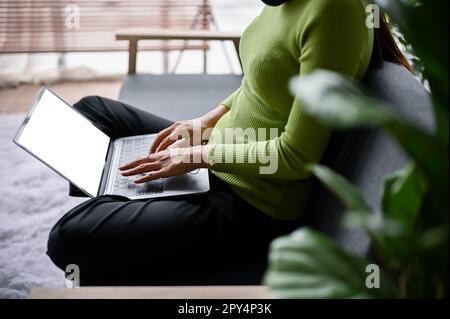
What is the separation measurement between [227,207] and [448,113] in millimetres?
665

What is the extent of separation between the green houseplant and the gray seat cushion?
1.14 metres

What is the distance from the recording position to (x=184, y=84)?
1866 mm

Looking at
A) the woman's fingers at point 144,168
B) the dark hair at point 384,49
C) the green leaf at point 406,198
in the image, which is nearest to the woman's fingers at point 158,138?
the woman's fingers at point 144,168

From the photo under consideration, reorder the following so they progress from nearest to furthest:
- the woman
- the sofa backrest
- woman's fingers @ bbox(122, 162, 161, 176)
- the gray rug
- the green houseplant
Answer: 1. the green houseplant
2. the sofa backrest
3. the woman
4. woman's fingers @ bbox(122, 162, 161, 176)
5. the gray rug

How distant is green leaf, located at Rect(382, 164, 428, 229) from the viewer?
1.79 feet

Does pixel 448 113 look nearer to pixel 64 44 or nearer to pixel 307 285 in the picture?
pixel 307 285

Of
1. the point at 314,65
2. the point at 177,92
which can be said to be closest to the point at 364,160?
the point at 314,65

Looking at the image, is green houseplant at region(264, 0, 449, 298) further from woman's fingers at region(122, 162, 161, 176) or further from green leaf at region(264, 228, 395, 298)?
woman's fingers at region(122, 162, 161, 176)

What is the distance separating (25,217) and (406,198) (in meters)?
1.46

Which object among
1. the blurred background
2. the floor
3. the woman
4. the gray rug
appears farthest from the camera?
the blurred background

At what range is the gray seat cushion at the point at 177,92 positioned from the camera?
1682mm

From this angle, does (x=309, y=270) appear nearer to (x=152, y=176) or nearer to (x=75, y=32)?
(x=152, y=176)

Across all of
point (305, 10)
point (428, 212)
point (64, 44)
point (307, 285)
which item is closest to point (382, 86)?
point (305, 10)

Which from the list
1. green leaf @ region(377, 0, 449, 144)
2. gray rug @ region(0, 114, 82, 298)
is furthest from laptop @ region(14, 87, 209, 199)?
green leaf @ region(377, 0, 449, 144)
